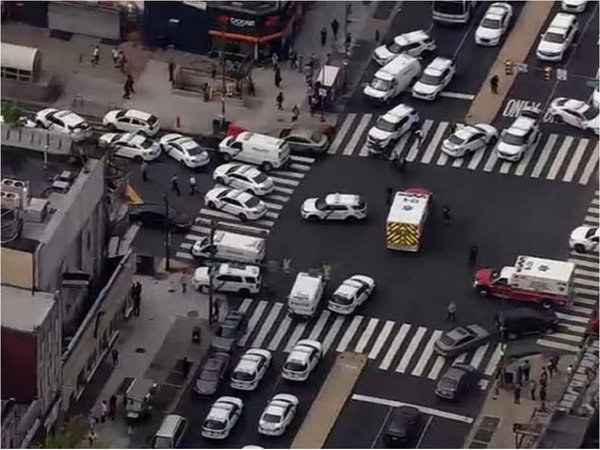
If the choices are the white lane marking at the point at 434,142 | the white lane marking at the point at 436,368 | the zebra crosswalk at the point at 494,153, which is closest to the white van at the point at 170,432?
the white lane marking at the point at 436,368

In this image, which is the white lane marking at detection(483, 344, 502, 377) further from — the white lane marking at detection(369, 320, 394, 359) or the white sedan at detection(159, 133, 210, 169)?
the white sedan at detection(159, 133, 210, 169)

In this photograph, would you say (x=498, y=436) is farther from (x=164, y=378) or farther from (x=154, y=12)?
(x=154, y=12)

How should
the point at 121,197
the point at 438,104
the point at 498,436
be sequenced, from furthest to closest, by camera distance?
the point at 438,104, the point at 121,197, the point at 498,436

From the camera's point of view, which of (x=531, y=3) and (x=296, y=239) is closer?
(x=296, y=239)

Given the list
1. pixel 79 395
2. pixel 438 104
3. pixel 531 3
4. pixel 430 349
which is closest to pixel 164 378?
pixel 79 395

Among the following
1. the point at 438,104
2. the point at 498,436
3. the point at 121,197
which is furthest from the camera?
the point at 438,104

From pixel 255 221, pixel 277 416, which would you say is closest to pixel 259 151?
pixel 255 221
